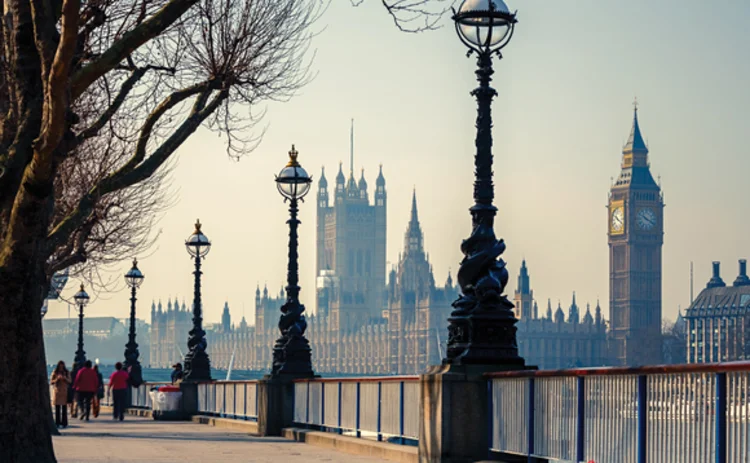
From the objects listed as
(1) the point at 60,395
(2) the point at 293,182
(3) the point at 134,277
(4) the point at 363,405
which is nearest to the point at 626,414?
(4) the point at 363,405

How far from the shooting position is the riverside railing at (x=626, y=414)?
891cm

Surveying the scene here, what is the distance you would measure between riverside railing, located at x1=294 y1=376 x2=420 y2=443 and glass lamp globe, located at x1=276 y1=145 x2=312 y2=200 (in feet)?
10.2

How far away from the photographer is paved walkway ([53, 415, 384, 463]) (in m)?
16.7

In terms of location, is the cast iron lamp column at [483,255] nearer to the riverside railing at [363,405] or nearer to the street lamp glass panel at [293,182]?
the riverside railing at [363,405]

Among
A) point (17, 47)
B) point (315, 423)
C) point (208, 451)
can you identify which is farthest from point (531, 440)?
point (315, 423)

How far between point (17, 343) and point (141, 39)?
2.75m

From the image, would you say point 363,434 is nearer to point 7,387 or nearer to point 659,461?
point 7,387

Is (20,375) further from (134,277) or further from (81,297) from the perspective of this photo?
(81,297)

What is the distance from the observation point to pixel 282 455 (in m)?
17.4

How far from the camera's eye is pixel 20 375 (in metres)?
12.3

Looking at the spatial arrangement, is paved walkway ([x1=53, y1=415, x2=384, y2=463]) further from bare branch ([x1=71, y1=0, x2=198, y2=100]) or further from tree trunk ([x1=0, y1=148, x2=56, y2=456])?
bare branch ([x1=71, y1=0, x2=198, y2=100])

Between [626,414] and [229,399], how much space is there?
19.0 m

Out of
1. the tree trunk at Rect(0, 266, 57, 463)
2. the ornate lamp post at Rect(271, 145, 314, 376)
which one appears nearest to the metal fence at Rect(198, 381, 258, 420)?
the ornate lamp post at Rect(271, 145, 314, 376)

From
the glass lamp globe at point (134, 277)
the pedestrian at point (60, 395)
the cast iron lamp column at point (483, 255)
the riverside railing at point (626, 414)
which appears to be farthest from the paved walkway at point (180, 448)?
the glass lamp globe at point (134, 277)
